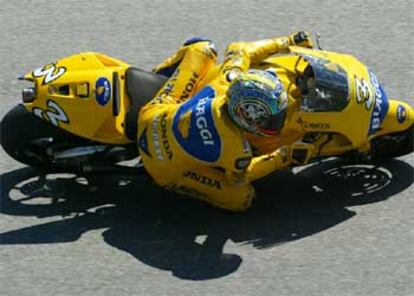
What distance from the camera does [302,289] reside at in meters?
7.94

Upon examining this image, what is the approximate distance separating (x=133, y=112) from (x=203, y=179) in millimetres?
657

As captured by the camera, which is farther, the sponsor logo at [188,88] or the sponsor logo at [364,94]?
the sponsor logo at [188,88]

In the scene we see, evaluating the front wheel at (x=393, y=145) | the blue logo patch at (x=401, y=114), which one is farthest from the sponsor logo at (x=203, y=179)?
the blue logo patch at (x=401, y=114)

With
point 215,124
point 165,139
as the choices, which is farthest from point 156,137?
point 215,124

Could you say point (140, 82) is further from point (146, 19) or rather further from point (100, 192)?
point (146, 19)

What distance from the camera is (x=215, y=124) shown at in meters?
8.16

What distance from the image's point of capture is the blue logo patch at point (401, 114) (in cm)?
880

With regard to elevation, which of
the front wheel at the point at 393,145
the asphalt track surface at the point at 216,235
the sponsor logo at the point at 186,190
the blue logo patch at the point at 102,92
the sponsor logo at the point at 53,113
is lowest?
the asphalt track surface at the point at 216,235

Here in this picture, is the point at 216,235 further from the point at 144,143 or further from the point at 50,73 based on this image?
the point at 50,73

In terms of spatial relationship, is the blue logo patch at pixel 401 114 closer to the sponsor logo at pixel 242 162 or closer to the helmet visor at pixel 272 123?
the helmet visor at pixel 272 123

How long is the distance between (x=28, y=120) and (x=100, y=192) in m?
0.68

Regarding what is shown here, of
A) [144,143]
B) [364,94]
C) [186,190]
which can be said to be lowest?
[186,190]

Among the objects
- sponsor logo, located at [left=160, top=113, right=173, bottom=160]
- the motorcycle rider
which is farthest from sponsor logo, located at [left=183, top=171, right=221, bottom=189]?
sponsor logo, located at [left=160, top=113, right=173, bottom=160]

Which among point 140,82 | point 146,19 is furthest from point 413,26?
point 140,82
